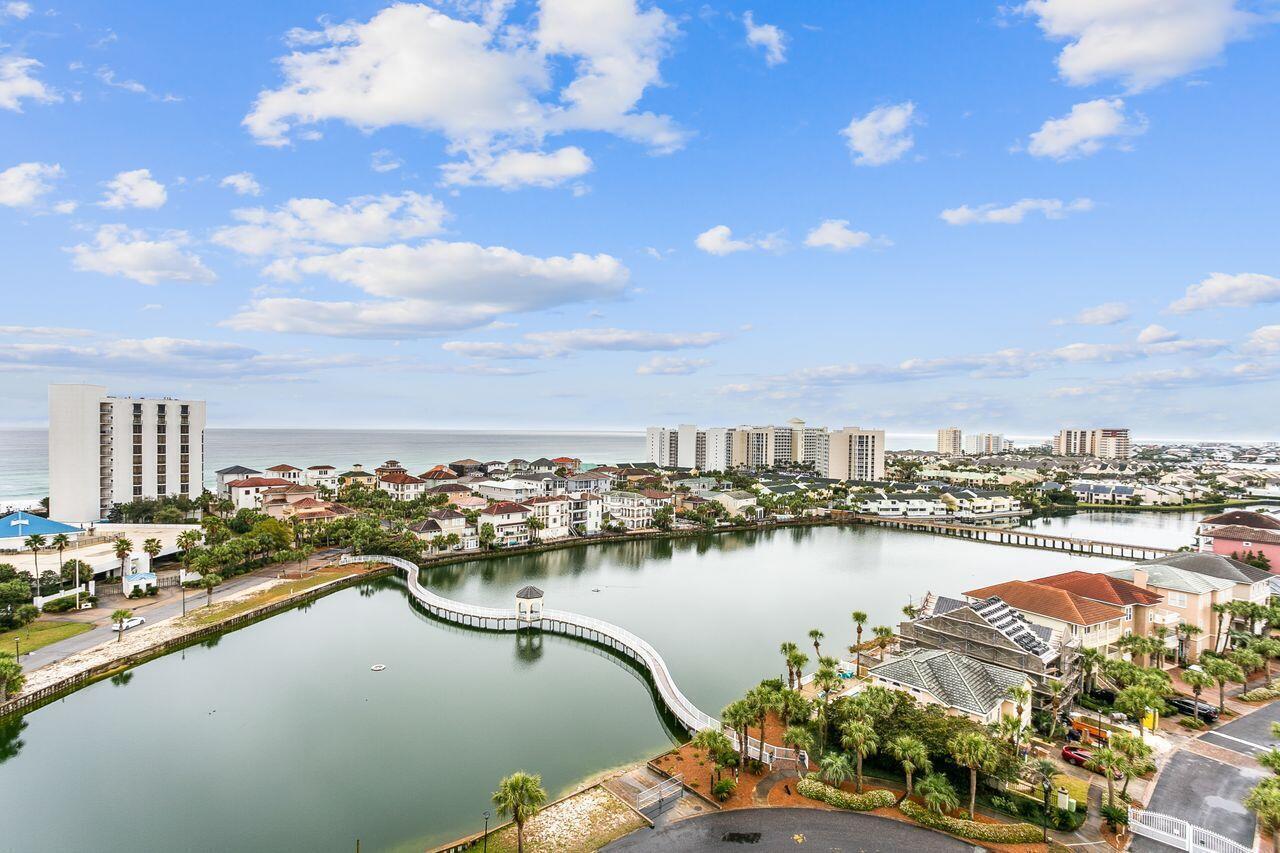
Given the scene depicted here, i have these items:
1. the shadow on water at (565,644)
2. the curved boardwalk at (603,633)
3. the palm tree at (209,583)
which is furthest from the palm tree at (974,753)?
the palm tree at (209,583)

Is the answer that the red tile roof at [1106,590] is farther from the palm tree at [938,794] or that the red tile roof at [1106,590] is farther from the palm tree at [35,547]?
the palm tree at [35,547]

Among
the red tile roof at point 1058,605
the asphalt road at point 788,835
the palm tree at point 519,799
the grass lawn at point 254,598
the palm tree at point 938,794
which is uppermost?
the red tile roof at point 1058,605

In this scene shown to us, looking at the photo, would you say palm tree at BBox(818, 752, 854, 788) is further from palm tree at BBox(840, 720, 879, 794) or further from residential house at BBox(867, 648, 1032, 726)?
residential house at BBox(867, 648, 1032, 726)

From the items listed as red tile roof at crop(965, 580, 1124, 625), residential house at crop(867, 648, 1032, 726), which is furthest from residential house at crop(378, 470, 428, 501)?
residential house at crop(867, 648, 1032, 726)

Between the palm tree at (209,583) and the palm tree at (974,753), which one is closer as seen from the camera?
the palm tree at (974,753)

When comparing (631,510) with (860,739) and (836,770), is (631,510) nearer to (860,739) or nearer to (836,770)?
(836,770)

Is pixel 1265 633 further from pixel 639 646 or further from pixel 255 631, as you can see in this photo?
pixel 255 631
